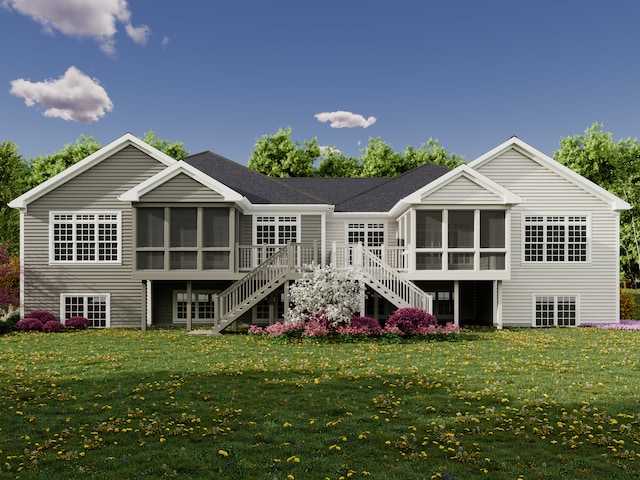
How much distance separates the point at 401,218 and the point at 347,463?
18777 mm

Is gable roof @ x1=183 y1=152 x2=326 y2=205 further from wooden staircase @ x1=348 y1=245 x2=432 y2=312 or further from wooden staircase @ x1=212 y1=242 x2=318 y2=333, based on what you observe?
wooden staircase @ x1=348 y1=245 x2=432 y2=312

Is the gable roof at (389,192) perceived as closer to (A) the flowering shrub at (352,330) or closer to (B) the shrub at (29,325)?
(A) the flowering shrub at (352,330)

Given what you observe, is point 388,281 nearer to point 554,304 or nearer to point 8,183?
point 554,304

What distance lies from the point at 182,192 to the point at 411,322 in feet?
34.8

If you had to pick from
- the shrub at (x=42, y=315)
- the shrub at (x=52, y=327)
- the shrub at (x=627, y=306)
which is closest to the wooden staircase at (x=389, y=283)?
the shrub at (x=52, y=327)

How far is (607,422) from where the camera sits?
29.2ft

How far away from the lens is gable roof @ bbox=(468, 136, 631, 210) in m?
25.0

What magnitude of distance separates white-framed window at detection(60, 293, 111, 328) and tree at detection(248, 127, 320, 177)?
1174 inches

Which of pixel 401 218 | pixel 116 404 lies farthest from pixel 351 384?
pixel 401 218

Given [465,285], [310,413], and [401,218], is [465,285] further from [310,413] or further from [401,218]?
[310,413]

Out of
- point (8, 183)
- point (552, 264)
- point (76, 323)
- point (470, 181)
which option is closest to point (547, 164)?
point (552, 264)

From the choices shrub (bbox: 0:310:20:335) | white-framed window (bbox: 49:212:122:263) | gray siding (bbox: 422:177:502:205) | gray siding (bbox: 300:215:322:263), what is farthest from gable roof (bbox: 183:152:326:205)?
shrub (bbox: 0:310:20:335)

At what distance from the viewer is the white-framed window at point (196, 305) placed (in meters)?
25.5

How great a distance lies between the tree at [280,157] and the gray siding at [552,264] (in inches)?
1164
